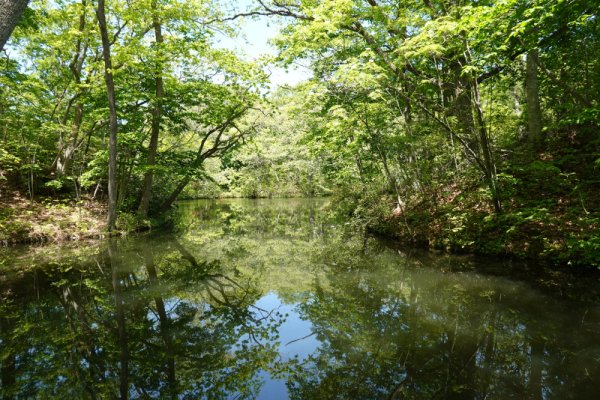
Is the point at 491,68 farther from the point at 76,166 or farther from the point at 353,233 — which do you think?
the point at 76,166

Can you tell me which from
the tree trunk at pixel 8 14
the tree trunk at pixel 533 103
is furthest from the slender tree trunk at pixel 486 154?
the tree trunk at pixel 8 14

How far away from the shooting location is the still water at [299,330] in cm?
336

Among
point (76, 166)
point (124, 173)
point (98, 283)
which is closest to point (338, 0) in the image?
point (98, 283)

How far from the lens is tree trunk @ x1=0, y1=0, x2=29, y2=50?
266cm

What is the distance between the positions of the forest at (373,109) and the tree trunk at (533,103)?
5 cm

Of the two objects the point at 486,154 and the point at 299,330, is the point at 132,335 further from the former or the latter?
the point at 486,154

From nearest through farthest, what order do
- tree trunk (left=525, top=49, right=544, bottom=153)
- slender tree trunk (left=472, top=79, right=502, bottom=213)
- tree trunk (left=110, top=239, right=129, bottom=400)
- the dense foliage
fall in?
tree trunk (left=110, top=239, right=129, bottom=400) → the dense foliage → slender tree trunk (left=472, top=79, right=502, bottom=213) → tree trunk (left=525, top=49, right=544, bottom=153)

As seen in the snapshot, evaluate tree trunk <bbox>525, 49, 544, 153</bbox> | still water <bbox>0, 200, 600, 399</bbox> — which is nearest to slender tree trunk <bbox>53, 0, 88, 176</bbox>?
still water <bbox>0, 200, 600, 399</bbox>

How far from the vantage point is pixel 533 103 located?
401 inches

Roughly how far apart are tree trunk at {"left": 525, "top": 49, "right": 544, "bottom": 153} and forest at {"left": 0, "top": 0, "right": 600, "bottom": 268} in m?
0.05

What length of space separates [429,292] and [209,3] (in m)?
14.4

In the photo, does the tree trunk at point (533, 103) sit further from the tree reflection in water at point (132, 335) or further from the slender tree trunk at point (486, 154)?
the tree reflection in water at point (132, 335)

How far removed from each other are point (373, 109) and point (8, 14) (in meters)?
9.32

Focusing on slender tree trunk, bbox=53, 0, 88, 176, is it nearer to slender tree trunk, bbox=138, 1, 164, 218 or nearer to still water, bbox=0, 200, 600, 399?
slender tree trunk, bbox=138, 1, 164, 218
